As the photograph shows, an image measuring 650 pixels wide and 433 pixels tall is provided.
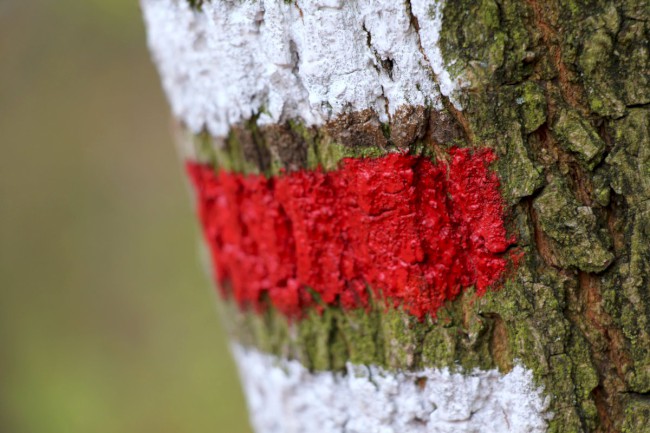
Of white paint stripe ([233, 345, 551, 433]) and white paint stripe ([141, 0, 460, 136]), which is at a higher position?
white paint stripe ([141, 0, 460, 136])

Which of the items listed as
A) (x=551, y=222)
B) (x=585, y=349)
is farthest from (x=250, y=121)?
(x=585, y=349)

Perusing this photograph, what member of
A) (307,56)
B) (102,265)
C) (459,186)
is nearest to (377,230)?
(459,186)

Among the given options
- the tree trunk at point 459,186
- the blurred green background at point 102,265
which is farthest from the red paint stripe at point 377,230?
the blurred green background at point 102,265

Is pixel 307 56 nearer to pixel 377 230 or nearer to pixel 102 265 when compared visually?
pixel 377 230

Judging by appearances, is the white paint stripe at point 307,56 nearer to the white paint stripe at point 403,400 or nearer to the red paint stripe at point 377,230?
the red paint stripe at point 377,230

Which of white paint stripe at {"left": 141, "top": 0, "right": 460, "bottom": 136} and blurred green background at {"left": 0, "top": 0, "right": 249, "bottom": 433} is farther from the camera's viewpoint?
blurred green background at {"left": 0, "top": 0, "right": 249, "bottom": 433}

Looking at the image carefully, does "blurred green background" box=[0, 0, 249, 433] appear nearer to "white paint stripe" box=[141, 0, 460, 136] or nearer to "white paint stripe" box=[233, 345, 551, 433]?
"white paint stripe" box=[233, 345, 551, 433]

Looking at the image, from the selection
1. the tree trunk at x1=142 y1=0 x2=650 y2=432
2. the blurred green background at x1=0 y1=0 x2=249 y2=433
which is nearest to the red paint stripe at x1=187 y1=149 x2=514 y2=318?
the tree trunk at x1=142 y1=0 x2=650 y2=432

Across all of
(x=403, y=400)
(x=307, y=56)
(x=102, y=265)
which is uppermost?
(x=307, y=56)
